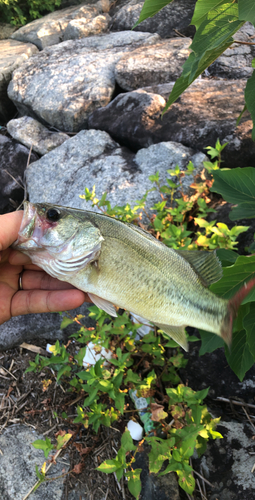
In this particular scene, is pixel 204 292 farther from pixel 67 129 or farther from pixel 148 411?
pixel 67 129

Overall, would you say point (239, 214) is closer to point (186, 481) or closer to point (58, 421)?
point (186, 481)

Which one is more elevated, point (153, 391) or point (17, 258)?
point (17, 258)

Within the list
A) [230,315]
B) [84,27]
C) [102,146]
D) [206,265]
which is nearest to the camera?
[230,315]

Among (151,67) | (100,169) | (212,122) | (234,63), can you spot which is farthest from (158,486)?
(234,63)

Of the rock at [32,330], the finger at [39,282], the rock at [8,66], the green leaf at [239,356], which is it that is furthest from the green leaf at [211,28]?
the rock at [8,66]

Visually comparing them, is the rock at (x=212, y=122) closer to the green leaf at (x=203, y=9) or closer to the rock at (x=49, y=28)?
the green leaf at (x=203, y=9)

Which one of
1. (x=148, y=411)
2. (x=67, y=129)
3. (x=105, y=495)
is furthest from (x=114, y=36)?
(x=105, y=495)
